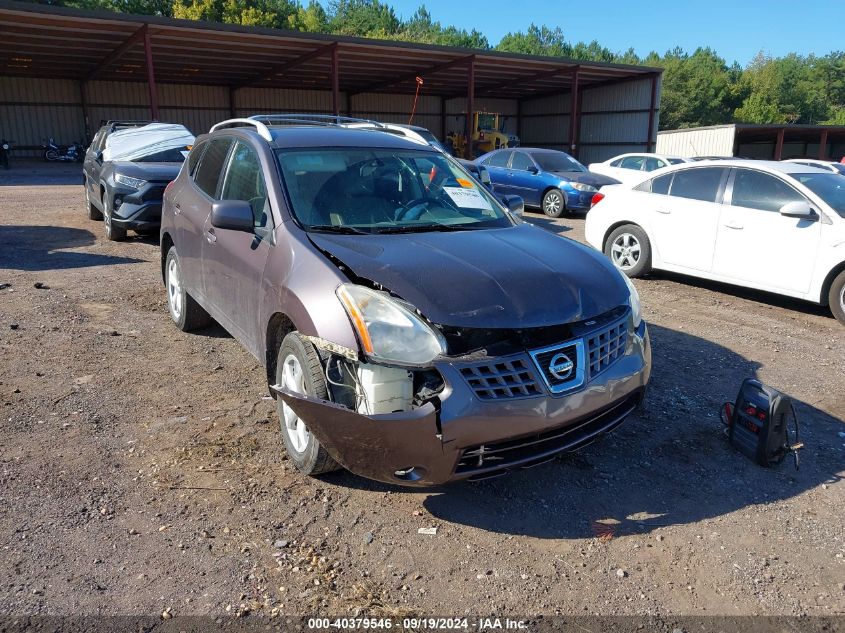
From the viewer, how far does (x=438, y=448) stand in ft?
8.77

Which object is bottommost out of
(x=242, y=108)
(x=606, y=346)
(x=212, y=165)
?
(x=606, y=346)

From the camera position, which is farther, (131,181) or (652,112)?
(652,112)

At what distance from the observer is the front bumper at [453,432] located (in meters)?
2.66

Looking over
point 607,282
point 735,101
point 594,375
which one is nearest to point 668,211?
point 607,282

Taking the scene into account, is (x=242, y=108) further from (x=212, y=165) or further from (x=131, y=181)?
(x=212, y=165)

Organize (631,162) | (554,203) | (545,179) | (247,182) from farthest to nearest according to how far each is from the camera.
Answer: (631,162) < (545,179) < (554,203) < (247,182)

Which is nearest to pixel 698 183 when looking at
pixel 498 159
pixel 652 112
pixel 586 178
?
pixel 586 178

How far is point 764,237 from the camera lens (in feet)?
21.9

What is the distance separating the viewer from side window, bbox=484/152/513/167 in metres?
15.6

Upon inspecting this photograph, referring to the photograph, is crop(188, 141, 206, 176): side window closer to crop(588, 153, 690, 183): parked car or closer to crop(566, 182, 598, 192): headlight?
crop(566, 182, 598, 192): headlight

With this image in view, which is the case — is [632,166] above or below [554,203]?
above

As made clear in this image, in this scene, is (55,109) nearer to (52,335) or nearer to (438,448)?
(52,335)

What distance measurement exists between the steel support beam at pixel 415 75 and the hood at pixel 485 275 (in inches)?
962

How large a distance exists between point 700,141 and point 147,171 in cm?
3373
